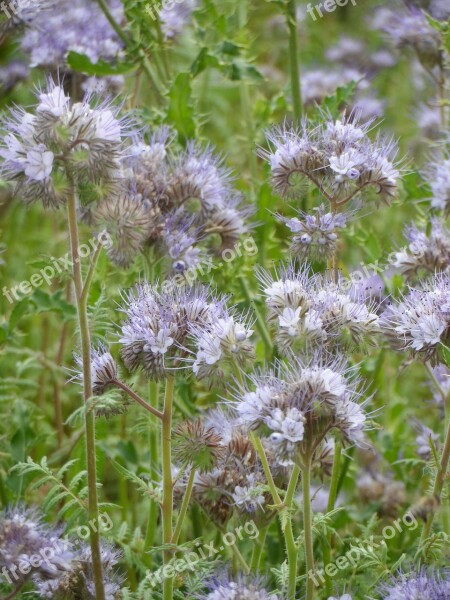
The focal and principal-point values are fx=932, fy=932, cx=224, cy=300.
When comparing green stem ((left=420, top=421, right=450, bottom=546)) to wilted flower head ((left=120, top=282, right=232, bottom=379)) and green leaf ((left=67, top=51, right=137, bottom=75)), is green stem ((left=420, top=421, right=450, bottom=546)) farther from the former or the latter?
green leaf ((left=67, top=51, right=137, bottom=75))

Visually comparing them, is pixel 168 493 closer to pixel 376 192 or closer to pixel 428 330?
pixel 428 330

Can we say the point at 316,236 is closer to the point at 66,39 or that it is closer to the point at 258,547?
the point at 258,547

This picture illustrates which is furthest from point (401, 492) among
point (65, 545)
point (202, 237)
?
point (65, 545)

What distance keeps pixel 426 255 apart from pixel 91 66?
66.9 inches

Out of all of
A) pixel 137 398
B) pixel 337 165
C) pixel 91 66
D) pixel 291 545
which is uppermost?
pixel 91 66

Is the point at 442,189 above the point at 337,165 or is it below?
below

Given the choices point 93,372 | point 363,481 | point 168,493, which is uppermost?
point 93,372

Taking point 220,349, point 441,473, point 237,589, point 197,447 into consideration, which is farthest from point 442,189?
point 237,589

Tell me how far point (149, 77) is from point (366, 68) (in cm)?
305

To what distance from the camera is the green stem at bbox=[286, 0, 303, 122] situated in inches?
158

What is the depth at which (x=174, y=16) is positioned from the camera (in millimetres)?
4508

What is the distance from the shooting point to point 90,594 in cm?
293

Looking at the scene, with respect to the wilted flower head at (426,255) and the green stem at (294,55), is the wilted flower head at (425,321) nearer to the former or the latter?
the wilted flower head at (426,255)

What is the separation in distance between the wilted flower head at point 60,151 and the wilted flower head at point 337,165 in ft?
2.10
